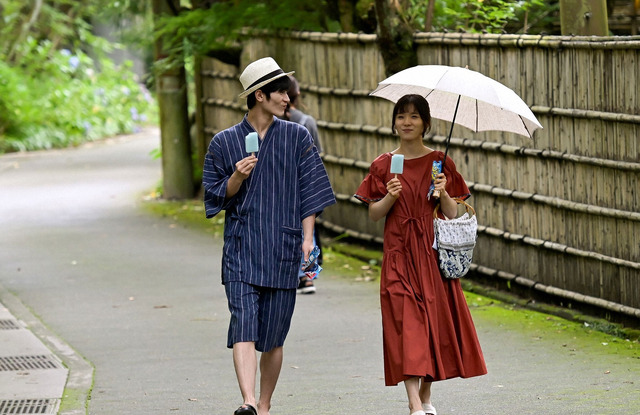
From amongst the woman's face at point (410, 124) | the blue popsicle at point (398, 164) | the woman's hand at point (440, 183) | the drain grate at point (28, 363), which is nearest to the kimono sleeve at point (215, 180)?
the blue popsicle at point (398, 164)

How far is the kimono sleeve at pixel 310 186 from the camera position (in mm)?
6004

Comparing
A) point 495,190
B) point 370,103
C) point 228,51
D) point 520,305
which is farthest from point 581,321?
point 228,51

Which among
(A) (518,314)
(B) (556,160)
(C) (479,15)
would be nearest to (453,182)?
(B) (556,160)

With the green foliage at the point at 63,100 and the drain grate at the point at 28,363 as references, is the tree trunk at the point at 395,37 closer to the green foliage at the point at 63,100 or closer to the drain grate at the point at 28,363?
the drain grate at the point at 28,363

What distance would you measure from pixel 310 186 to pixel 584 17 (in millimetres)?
4042

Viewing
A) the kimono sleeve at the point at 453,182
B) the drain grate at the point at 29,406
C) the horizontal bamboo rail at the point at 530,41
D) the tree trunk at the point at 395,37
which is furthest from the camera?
the tree trunk at the point at 395,37

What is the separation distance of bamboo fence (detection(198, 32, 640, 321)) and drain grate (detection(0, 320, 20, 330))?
4002mm

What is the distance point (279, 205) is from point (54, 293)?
540 cm

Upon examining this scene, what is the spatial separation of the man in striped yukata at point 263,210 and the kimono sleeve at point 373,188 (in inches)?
10.1

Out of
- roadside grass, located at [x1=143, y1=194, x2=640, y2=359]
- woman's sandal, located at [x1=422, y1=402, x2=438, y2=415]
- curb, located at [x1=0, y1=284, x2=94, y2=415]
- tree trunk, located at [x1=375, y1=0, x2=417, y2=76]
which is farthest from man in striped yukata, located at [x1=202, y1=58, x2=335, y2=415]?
tree trunk, located at [x1=375, y1=0, x2=417, y2=76]

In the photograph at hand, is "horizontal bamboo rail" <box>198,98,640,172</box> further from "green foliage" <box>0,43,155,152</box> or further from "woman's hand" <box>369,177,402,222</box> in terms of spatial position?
"green foliage" <box>0,43,155,152</box>

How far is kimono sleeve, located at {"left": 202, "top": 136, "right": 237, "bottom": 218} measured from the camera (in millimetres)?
5898

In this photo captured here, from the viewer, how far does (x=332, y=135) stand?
12.9 metres

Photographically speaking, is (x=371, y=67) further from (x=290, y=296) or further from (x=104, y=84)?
(x=104, y=84)
